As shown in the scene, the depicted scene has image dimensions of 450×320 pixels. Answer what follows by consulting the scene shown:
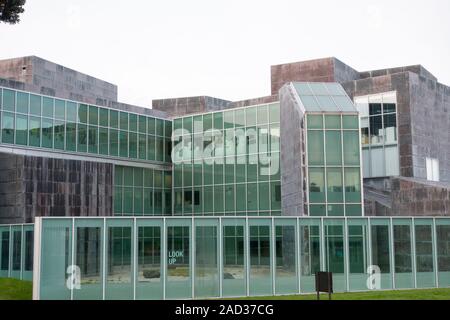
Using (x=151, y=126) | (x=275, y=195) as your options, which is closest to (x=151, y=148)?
(x=151, y=126)

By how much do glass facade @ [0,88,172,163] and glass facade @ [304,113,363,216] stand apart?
58.4 ft

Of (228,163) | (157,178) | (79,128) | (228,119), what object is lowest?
(157,178)

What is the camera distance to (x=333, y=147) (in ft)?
129

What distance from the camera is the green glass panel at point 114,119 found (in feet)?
166

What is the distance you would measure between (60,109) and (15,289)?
62.9 ft

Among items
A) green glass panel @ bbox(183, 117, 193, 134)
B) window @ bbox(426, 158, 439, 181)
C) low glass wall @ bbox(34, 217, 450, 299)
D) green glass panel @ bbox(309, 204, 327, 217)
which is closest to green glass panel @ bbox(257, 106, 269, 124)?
green glass panel @ bbox(183, 117, 193, 134)

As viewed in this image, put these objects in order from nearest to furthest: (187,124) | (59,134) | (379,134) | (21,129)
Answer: (21,129) → (59,134) → (379,134) → (187,124)

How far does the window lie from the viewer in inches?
1887

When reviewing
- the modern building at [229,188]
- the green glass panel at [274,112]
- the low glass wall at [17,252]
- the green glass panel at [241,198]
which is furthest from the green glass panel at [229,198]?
the low glass wall at [17,252]

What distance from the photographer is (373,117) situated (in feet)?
159

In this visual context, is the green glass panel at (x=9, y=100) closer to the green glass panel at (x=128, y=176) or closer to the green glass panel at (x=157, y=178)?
the green glass panel at (x=128, y=176)

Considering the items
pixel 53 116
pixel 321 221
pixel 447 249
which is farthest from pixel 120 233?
pixel 53 116

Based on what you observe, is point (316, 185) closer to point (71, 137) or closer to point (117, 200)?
point (117, 200)
